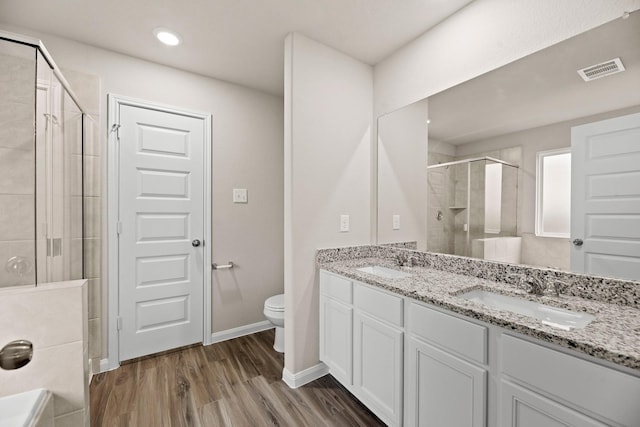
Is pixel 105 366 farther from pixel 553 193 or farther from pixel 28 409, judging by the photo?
pixel 553 193

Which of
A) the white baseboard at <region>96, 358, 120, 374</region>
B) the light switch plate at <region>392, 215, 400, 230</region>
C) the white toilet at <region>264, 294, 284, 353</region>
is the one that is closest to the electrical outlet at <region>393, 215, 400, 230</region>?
the light switch plate at <region>392, 215, 400, 230</region>

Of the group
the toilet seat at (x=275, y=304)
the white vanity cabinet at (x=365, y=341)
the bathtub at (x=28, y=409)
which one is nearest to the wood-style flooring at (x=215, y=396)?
the white vanity cabinet at (x=365, y=341)

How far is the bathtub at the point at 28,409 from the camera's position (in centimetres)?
98

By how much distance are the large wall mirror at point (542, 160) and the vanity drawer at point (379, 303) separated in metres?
0.66

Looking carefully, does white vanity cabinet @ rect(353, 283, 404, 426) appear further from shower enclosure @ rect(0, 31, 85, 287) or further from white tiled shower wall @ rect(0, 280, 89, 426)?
shower enclosure @ rect(0, 31, 85, 287)

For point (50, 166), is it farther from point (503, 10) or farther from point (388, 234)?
point (503, 10)

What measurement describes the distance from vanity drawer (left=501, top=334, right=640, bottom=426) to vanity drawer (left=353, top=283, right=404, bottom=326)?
1.62 ft

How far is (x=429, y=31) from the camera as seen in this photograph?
1901 millimetres

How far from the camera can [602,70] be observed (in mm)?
1216

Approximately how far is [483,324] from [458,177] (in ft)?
3.50

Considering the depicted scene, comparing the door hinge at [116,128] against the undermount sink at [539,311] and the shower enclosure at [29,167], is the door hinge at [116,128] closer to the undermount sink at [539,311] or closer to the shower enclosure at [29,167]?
the shower enclosure at [29,167]

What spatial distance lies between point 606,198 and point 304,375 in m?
1.99

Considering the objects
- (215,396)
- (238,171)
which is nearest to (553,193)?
(215,396)

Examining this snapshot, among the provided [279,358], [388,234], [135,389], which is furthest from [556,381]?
[135,389]
